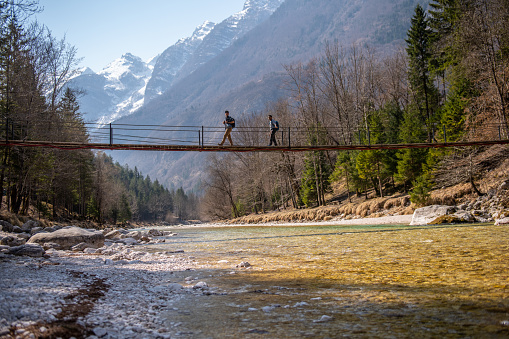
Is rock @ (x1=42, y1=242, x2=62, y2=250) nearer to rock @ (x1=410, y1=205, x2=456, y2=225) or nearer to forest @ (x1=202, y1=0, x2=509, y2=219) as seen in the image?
rock @ (x1=410, y1=205, x2=456, y2=225)

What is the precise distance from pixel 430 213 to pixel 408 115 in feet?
44.9

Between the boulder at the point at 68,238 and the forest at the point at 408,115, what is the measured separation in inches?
766

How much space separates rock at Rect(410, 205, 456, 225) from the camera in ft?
68.4

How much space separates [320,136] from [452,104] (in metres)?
14.6

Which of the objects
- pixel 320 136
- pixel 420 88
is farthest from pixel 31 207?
pixel 420 88

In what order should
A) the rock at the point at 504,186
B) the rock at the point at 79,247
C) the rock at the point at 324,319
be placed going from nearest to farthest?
1. the rock at the point at 324,319
2. the rock at the point at 79,247
3. the rock at the point at 504,186

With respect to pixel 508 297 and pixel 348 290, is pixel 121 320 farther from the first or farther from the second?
pixel 508 297

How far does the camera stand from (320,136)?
39188mm

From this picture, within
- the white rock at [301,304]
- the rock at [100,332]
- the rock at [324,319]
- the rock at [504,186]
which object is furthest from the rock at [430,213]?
the rock at [100,332]

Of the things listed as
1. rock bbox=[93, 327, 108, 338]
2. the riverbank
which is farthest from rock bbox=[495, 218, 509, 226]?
rock bbox=[93, 327, 108, 338]

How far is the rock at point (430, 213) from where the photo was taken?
2086cm

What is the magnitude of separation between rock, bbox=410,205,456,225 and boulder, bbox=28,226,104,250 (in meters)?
17.5

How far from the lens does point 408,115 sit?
3219 centimetres

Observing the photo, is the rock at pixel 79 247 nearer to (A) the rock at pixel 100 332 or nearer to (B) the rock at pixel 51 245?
(B) the rock at pixel 51 245
